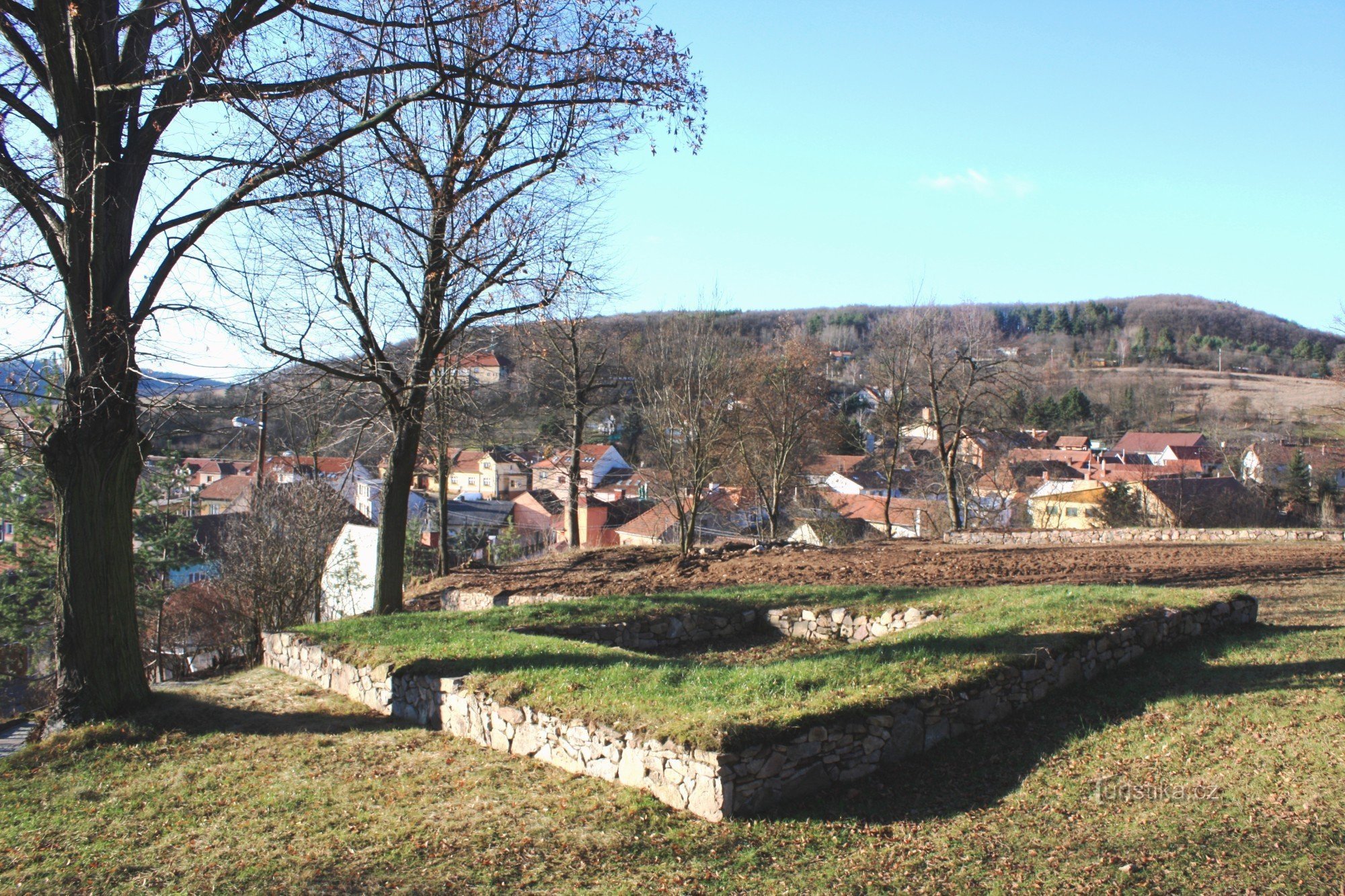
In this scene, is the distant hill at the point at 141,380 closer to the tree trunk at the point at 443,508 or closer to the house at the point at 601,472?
the tree trunk at the point at 443,508

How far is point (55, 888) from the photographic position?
486 centimetres

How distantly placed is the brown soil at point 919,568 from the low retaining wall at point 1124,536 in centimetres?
122

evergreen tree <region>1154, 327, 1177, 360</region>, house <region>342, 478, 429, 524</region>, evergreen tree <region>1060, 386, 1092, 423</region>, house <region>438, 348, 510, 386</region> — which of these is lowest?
house <region>342, 478, 429, 524</region>

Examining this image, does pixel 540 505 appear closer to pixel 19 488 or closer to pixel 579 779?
pixel 19 488

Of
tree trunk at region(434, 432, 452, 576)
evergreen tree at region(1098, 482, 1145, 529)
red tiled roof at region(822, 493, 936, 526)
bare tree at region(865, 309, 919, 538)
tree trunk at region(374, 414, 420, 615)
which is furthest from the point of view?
red tiled roof at region(822, 493, 936, 526)

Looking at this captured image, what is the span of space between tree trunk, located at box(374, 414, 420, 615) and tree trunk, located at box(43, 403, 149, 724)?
Answer: 4.80m

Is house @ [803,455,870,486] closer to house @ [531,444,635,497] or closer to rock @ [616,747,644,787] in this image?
house @ [531,444,635,497]

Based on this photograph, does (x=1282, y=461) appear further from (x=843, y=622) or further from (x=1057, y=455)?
(x=843, y=622)

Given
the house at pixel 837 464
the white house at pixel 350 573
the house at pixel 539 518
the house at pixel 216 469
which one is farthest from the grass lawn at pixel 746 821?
the house at pixel 216 469

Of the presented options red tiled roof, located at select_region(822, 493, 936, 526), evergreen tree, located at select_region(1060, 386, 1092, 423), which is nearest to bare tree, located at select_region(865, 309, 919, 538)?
red tiled roof, located at select_region(822, 493, 936, 526)

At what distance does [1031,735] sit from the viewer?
665cm

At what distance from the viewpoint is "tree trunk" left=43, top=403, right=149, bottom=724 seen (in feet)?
25.0

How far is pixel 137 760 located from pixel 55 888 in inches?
97.4

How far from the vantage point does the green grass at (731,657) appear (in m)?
6.14
